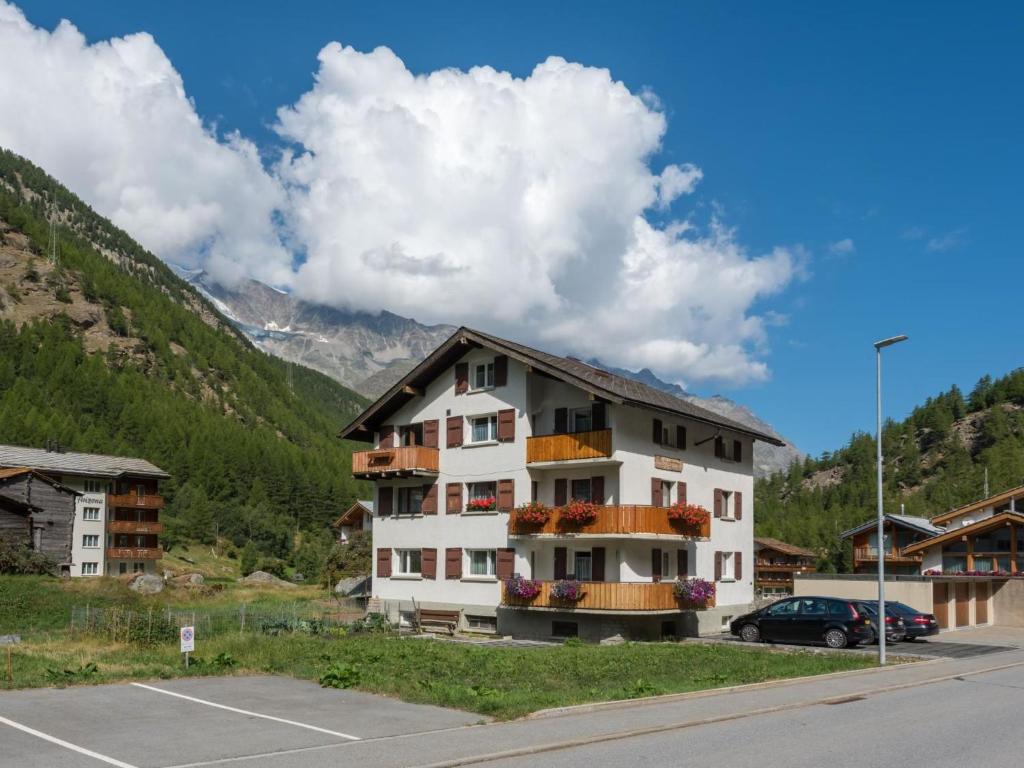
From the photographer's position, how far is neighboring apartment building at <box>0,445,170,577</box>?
279ft

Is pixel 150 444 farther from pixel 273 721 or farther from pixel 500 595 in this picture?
pixel 273 721

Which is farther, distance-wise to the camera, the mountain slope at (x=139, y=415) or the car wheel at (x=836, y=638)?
the mountain slope at (x=139, y=415)

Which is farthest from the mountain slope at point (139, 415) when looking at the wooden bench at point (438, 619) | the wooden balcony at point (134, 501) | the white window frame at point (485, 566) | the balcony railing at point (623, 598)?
the balcony railing at point (623, 598)

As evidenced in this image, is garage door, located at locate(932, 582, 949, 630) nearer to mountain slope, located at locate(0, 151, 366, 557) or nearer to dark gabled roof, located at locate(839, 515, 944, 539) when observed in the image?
dark gabled roof, located at locate(839, 515, 944, 539)

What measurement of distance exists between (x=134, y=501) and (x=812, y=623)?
7015 cm

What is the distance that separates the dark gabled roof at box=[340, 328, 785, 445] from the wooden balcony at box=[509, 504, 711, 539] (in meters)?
Result: 4.06

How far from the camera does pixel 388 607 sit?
4603cm

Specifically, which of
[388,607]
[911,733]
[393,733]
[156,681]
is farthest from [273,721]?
[388,607]

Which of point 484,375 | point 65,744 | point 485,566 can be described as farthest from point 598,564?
point 65,744

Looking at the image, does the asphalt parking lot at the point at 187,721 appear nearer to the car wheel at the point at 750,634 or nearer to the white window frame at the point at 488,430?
the car wheel at the point at 750,634

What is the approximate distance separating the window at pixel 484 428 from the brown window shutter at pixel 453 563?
16.0 feet

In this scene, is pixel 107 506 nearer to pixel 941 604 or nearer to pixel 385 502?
pixel 385 502

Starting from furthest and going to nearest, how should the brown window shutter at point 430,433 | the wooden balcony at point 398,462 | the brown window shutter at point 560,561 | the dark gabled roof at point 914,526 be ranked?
the dark gabled roof at point 914,526, the brown window shutter at point 430,433, the wooden balcony at point 398,462, the brown window shutter at point 560,561

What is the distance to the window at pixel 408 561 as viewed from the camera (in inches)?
1815
